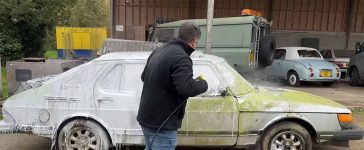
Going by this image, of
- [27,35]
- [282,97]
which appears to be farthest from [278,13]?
[282,97]

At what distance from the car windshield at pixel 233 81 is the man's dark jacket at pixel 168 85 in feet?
6.19

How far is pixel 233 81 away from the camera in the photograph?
4801 mm

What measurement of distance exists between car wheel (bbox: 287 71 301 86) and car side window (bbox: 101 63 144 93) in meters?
8.97

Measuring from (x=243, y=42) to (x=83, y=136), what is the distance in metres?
6.43

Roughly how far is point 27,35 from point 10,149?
53.6ft

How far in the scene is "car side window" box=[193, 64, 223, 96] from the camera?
4617mm

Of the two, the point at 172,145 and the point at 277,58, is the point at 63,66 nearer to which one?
the point at 172,145

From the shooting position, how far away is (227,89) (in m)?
4.62

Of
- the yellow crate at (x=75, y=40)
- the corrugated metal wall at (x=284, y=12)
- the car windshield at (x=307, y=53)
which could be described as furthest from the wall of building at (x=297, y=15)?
the yellow crate at (x=75, y=40)

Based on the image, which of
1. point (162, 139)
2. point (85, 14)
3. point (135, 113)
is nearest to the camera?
point (162, 139)

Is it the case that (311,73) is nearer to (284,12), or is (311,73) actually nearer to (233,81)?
(284,12)

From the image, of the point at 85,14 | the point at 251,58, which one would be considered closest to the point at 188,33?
the point at 251,58

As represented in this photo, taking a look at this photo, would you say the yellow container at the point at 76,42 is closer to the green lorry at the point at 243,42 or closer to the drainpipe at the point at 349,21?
the green lorry at the point at 243,42

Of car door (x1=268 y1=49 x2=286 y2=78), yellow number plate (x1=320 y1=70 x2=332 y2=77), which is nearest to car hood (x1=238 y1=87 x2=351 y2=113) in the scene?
yellow number plate (x1=320 y1=70 x2=332 y2=77)
